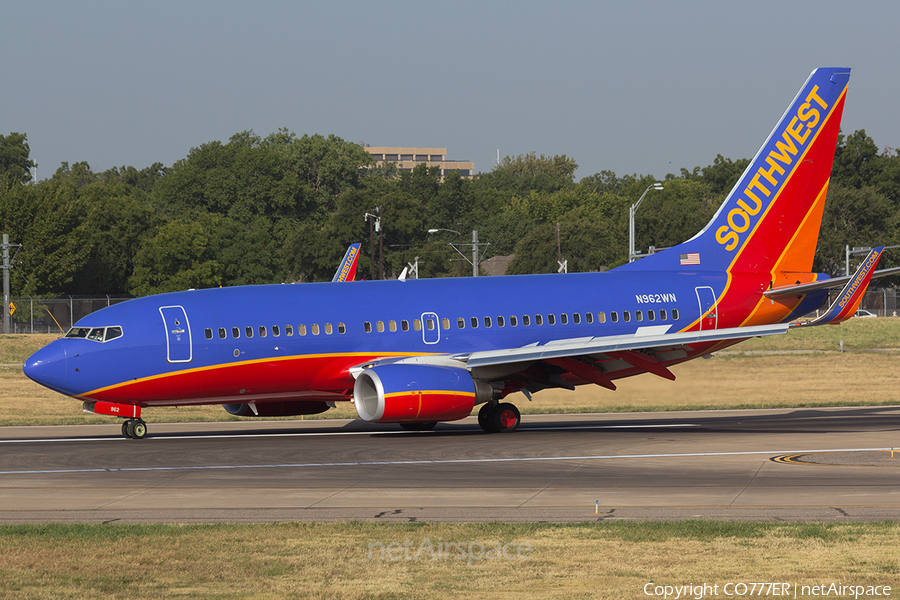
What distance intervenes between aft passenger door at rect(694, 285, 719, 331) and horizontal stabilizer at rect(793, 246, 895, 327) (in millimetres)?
3228

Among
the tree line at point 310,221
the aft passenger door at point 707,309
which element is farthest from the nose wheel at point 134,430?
the tree line at point 310,221

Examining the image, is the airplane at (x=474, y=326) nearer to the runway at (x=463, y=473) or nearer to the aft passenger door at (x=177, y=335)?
the aft passenger door at (x=177, y=335)

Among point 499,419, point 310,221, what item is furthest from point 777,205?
point 310,221

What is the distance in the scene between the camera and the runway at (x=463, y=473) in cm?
1680

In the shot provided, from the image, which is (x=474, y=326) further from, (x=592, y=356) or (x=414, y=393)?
(x=414, y=393)

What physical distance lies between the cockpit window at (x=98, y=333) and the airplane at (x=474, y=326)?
40 mm

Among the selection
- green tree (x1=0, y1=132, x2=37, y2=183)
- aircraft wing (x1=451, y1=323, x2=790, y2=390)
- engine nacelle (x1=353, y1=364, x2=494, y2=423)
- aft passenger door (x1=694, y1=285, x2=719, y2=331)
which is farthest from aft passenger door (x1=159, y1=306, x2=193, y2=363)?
green tree (x1=0, y1=132, x2=37, y2=183)

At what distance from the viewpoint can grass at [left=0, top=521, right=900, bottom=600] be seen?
12.0 m

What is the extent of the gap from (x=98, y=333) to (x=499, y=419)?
33.9 ft

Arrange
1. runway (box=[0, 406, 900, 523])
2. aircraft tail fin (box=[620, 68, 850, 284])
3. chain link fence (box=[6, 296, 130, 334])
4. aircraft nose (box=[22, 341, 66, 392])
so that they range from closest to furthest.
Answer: runway (box=[0, 406, 900, 523])
aircraft nose (box=[22, 341, 66, 392])
aircraft tail fin (box=[620, 68, 850, 284])
chain link fence (box=[6, 296, 130, 334])

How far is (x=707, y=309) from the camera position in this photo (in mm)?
32438

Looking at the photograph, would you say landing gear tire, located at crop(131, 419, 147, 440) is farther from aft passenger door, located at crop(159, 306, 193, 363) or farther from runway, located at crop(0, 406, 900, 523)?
aft passenger door, located at crop(159, 306, 193, 363)

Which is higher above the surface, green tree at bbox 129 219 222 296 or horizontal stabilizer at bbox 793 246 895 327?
green tree at bbox 129 219 222 296

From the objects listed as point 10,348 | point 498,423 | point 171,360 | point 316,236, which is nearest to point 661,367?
point 498,423
